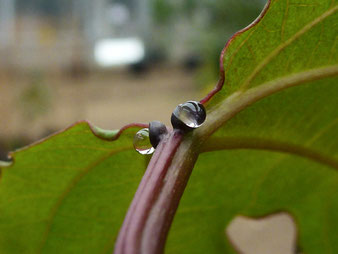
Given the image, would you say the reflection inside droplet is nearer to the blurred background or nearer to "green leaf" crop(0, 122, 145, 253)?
"green leaf" crop(0, 122, 145, 253)

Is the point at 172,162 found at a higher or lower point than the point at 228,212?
higher

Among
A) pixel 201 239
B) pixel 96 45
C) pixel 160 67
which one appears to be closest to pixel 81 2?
pixel 96 45

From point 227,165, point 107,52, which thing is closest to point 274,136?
point 227,165

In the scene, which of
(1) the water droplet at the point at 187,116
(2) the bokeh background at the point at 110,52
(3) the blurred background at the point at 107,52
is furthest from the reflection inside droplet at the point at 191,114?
(3) the blurred background at the point at 107,52

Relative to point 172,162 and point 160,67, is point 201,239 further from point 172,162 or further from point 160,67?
point 160,67

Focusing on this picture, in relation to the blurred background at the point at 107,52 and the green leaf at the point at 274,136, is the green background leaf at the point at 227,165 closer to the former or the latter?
the green leaf at the point at 274,136
